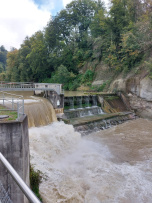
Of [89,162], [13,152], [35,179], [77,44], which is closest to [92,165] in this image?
[89,162]

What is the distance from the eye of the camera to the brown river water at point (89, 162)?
5.89 metres

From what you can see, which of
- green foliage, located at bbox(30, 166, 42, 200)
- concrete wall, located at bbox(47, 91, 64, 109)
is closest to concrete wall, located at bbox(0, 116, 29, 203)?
green foliage, located at bbox(30, 166, 42, 200)

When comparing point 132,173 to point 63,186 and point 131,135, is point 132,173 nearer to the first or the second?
point 63,186

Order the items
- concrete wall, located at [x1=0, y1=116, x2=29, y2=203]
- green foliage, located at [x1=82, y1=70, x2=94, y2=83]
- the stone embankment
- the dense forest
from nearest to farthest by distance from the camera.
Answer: concrete wall, located at [x1=0, y1=116, x2=29, y2=203] < the stone embankment < the dense forest < green foliage, located at [x1=82, y1=70, x2=94, y2=83]

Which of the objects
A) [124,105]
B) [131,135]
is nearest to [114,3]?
[124,105]

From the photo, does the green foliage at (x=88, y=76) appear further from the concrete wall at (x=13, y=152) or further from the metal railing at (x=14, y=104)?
the concrete wall at (x=13, y=152)

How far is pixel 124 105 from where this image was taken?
1956 centimetres

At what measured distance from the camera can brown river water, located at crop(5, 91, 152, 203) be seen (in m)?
5.89

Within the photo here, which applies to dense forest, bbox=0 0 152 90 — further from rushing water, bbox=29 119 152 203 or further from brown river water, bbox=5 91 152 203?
rushing water, bbox=29 119 152 203

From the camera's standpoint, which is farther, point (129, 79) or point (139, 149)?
point (129, 79)

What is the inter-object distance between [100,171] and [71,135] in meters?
3.97

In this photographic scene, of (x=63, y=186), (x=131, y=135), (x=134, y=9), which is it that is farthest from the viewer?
(x=134, y=9)

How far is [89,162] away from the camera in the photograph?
26.8 ft

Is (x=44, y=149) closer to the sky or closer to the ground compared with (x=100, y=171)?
closer to the sky
